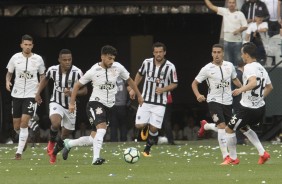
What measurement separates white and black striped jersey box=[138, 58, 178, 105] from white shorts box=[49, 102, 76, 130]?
6.29ft

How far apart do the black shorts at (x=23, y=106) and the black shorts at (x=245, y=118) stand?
4328mm

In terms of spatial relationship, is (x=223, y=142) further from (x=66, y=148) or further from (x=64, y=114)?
(x=64, y=114)

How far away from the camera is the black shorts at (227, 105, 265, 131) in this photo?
2044cm

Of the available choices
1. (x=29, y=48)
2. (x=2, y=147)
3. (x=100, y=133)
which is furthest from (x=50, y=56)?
(x=100, y=133)

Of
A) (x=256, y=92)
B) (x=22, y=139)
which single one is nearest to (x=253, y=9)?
(x=22, y=139)

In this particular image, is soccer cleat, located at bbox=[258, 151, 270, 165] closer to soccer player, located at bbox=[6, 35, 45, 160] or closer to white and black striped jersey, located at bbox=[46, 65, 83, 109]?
white and black striped jersey, located at bbox=[46, 65, 83, 109]

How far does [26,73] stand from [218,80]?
3.69m

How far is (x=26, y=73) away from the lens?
2336 centimetres

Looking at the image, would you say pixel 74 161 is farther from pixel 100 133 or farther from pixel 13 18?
pixel 13 18

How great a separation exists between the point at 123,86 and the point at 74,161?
9243 mm

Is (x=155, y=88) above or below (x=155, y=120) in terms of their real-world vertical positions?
above

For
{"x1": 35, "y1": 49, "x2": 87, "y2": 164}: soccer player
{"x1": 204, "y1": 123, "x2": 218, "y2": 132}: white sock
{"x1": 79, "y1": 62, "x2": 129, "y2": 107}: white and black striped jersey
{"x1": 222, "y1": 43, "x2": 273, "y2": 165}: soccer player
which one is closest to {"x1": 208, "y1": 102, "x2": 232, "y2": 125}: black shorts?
{"x1": 204, "y1": 123, "x2": 218, "y2": 132}: white sock

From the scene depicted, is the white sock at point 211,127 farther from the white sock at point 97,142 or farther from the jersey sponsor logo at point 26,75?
the jersey sponsor logo at point 26,75

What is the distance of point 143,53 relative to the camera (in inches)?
1419
